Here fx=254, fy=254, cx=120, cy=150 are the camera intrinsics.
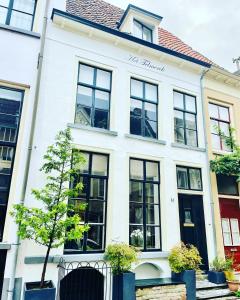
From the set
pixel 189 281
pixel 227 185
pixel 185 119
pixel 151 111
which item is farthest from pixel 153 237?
pixel 185 119

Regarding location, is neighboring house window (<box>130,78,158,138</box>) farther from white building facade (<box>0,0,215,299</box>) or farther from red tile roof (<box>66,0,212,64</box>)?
red tile roof (<box>66,0,212,64</box>)

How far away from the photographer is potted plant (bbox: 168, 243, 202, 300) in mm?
6770

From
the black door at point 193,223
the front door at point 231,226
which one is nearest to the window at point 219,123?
the front door at point 231,226

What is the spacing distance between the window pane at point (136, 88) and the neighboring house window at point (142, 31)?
2.05 m

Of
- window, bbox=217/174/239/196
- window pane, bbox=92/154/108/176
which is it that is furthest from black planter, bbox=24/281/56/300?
window, bbox=217/174/239/196

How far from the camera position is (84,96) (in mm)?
8391

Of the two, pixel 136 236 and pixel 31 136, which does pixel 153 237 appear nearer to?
pixel 136 236

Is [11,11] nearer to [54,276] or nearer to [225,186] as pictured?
[54,276]

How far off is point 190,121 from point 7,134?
6772mm

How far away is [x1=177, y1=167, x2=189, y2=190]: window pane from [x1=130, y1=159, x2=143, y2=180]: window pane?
61.4 inches

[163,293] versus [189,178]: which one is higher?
[189,178]

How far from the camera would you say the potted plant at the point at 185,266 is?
6.77 m

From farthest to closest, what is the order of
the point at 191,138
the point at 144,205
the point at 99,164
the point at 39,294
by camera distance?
the point at 191,138 → the point at 144,205 → the point at 99,164 → the point at 39,294

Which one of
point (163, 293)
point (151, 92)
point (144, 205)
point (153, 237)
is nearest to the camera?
point (163, 293)
